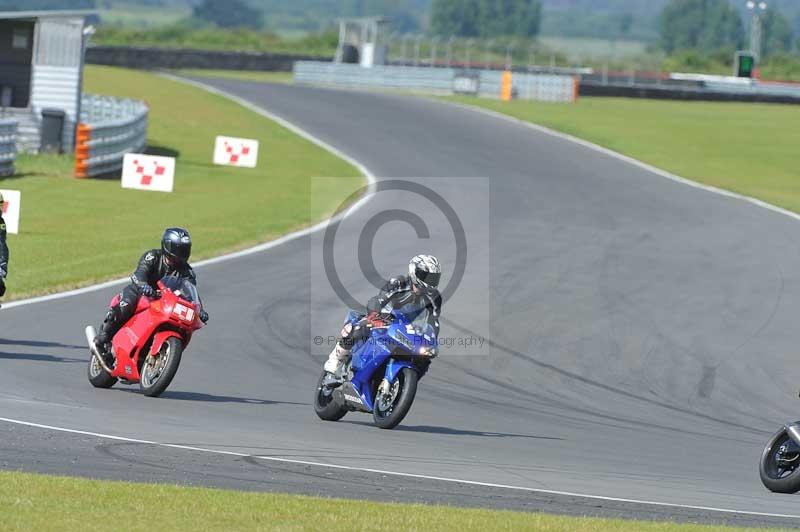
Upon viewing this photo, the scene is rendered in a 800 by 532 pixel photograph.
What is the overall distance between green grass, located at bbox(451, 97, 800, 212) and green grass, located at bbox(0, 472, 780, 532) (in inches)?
1114

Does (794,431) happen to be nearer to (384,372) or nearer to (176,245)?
(384,372)

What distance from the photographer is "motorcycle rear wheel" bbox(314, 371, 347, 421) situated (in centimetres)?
1316

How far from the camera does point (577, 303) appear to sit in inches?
846

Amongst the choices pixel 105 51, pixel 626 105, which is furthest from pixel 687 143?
pixel 105 51

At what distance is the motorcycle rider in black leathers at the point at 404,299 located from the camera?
490 inches

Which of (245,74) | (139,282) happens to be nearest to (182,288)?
→ (139,282)

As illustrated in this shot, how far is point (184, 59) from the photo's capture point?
8544 cm

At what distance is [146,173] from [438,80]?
38372 mm

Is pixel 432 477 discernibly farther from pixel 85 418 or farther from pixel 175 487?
pixel 85 418

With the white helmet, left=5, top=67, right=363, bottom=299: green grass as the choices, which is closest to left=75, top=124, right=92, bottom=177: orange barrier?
left=5, top=67, right=363, bottom=299: green grass

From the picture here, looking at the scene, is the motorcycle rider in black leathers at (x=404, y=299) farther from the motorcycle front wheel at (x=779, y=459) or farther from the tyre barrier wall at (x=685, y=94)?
the tyre barrier wall at (x=685, y=94)

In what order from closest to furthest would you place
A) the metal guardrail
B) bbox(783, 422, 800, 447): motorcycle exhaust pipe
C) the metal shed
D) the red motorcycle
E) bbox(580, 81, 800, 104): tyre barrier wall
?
1. bbox(783, 422, 800, 447): motorcycle exhaust pipe
2. the red motorcycle
3. the metal guardrail
4. the metal shed
5. bbox(580, 81, 800, 104): tyre barrier wall

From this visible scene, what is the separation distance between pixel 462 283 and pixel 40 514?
15327 millimetres

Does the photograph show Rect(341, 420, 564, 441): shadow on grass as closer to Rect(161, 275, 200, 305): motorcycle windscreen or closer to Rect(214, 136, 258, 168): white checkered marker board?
Rect(161, 275, 200, 305): motorcycle windscreen
